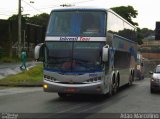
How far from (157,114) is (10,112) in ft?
14.6

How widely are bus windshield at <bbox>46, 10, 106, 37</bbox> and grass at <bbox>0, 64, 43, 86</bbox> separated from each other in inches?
434

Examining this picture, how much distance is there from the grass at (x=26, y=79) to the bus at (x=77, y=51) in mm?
11089

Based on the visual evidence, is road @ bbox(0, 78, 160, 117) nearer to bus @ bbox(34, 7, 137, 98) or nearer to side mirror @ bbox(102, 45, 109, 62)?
bus @ bbox(34, 7, 137, 98)

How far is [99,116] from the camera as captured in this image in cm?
1402

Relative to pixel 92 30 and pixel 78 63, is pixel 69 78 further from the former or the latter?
pixel 92 30

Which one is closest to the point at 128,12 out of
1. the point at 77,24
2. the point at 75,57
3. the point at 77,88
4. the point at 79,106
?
the point at 77,24

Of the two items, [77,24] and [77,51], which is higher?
[77,24]

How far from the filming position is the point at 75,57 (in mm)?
18406

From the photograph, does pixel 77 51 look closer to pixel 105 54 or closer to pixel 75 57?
pixel 75 57

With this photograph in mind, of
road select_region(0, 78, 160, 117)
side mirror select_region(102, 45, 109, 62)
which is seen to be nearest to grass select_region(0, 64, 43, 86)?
road select_region(0, 78, 160, 117)

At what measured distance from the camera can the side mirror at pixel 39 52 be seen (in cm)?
1866

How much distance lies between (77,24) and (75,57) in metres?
1.41

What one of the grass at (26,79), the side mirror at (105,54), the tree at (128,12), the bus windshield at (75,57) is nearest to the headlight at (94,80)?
the bus windshield at (75,57)

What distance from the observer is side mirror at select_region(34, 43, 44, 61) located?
18656mm
